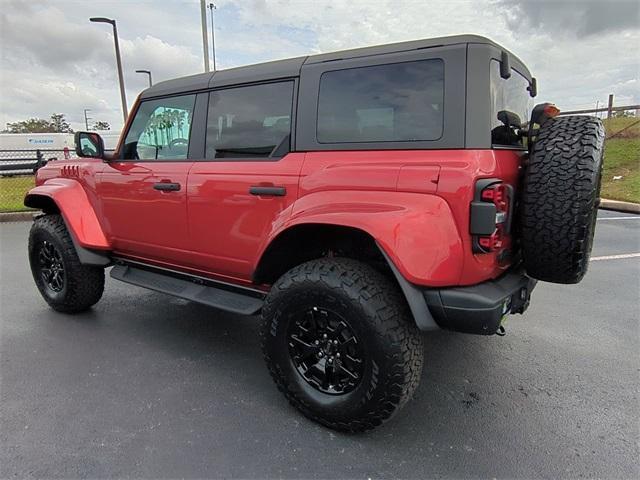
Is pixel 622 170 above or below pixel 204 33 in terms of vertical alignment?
below

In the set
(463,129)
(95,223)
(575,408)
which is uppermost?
(463,129)

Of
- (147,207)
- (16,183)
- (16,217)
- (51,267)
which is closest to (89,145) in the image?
(147,207)

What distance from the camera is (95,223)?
3.73 m

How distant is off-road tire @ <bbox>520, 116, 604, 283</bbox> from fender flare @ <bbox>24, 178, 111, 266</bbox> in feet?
10.6

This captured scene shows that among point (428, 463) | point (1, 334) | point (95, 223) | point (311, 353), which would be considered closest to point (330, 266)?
point (311, 353)

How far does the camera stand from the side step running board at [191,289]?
288 centimetres

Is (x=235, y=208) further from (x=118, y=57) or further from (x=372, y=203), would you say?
(x=118, y=57)

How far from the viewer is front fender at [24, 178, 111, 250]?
364 cm

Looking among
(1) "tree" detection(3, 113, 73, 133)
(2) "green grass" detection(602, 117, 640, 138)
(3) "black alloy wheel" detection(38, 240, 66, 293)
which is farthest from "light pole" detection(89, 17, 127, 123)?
(1) "tree" detection(3, 113, 73, 133)

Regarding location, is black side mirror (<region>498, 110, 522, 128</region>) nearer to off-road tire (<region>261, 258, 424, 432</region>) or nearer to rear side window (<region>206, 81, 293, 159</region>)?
off-road tire (<region>261, 258, 424, 432</region>)

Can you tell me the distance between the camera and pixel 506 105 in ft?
8.07

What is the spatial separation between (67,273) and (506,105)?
359 cm

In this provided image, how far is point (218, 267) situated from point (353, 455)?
4.98ft

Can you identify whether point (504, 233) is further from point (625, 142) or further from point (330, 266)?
point (625, 142)
